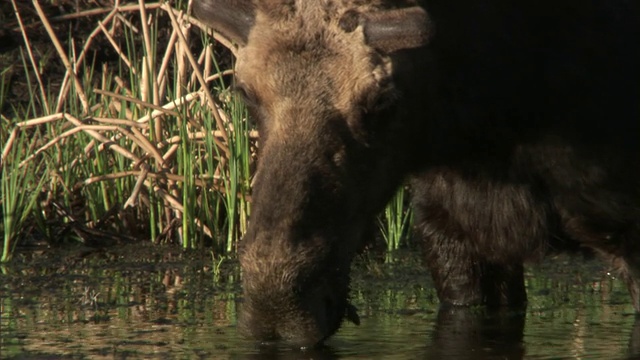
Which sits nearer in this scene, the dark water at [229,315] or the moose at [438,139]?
the moose at [438,139]

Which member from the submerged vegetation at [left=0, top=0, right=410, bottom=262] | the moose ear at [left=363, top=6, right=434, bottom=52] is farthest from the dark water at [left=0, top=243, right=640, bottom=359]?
the moose ear at [left=363, top=6, right=434, bottom=52]

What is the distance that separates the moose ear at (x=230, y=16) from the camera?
14.9 ft

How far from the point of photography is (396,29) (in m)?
4.30

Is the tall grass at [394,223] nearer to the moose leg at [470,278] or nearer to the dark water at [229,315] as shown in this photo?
the dark water at [229,315]

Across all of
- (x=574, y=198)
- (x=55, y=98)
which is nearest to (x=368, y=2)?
(x=574, y=198)

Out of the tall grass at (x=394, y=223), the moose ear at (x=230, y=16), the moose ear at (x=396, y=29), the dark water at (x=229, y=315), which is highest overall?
the moose ear at (x=230, y=16)

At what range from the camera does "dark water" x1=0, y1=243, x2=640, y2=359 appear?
4.73 m

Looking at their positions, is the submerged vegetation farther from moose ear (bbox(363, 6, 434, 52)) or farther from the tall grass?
moose ear (bbox(363, 6, 434, 52))

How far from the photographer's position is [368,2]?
4.41 m

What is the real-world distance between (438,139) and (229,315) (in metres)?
1.24

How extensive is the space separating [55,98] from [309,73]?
6238 mm

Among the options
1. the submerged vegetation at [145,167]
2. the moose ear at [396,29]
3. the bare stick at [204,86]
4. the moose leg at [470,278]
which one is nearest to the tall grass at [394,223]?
the submerged vegetation at [145,167]

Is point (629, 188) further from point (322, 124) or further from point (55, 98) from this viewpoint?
point (55, 98)

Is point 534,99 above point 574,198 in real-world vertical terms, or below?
above
